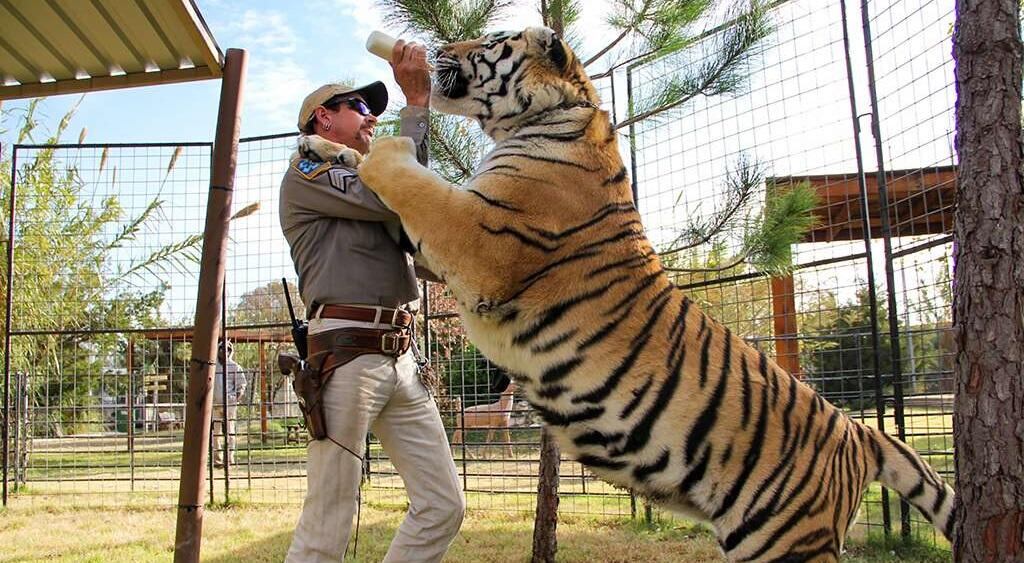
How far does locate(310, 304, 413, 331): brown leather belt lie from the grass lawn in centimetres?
310

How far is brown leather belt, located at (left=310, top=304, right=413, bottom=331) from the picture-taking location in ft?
10.8

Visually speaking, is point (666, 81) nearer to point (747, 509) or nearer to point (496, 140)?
point (496, 140)

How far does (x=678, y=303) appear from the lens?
3080mm

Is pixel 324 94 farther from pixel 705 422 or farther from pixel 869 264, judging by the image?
pixel 869 264

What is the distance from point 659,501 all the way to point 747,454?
0.36m

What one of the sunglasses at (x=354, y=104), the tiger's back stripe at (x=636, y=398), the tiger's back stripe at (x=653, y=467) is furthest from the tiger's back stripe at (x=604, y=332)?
the sunglasses at (x=354, y=104)

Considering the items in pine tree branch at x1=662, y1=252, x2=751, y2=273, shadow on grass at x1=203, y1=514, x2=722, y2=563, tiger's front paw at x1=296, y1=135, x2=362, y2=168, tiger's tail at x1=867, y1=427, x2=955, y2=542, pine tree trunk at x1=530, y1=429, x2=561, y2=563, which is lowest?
shadow on grass at x1=203, y1=514, x2=722, y2=563

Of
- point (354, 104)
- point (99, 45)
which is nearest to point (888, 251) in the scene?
point (354, 104)

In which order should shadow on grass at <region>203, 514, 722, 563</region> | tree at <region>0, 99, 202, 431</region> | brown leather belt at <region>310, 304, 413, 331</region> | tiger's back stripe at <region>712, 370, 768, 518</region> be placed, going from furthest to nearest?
tree at <region>0, 99, 202, 431</region>
shadow on grass at <region>203, 514, 722, 563</region>
brown leather belt at <region>310, 304, 413, 331</region>
tiger's back stripe at <region>712, 370, 768, 518</region>

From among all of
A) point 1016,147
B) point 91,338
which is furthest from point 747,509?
point 91,338

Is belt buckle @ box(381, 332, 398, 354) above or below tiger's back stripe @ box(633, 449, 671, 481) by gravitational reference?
above

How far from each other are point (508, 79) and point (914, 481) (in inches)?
91.3

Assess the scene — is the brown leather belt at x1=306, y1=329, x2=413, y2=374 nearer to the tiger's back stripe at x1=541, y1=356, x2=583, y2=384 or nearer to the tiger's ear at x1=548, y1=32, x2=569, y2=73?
the tiger's back stripe at x1=541, y1=356, x2=583, y2=384

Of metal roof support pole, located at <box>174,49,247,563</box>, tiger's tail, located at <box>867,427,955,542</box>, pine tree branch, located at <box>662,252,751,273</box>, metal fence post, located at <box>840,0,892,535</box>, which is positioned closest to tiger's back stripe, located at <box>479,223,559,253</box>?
tiger's tail, located at <box>867,427,955,542</box>
